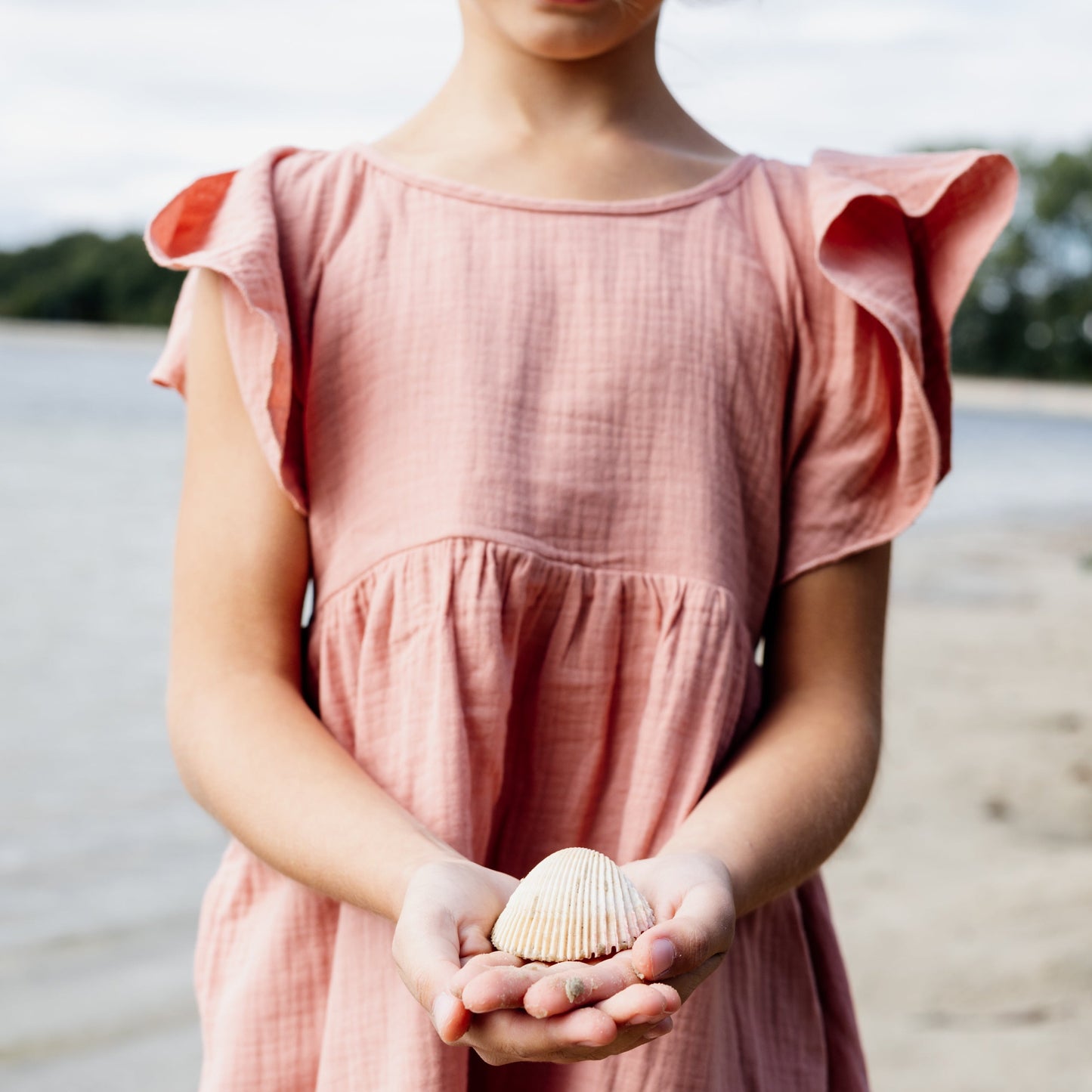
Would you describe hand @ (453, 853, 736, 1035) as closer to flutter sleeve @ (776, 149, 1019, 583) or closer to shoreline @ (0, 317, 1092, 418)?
flutter sleeve @ (776, 149, 1019, 583)

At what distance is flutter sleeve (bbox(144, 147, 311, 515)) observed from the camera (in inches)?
50.2

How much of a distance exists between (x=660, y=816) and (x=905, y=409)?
1.51 feet

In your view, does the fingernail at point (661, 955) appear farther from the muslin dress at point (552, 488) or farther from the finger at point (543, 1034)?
the muslin dress at point (552, 488)

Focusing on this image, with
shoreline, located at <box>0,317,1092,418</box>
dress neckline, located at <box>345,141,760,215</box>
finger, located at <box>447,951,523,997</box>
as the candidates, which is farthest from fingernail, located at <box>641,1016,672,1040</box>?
shoreline, located at <box>0,317,1092,418</box>

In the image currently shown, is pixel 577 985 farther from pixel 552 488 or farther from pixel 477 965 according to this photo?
pixel 552 488

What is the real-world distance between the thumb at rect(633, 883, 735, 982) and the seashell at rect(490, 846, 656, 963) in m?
0.05

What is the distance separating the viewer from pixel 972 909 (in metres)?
3.98

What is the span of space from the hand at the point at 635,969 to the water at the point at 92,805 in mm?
2723

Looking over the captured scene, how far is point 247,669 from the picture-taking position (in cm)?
130

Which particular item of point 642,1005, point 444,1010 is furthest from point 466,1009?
point 642,1005

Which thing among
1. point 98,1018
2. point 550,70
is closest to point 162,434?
point 98,1018

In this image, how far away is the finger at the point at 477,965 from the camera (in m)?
0.95

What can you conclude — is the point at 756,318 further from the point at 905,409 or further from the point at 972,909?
the point at 972,909

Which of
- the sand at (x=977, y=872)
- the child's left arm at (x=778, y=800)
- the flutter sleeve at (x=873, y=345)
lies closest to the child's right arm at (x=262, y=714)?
the child's left arm at (x=778, y=800)
